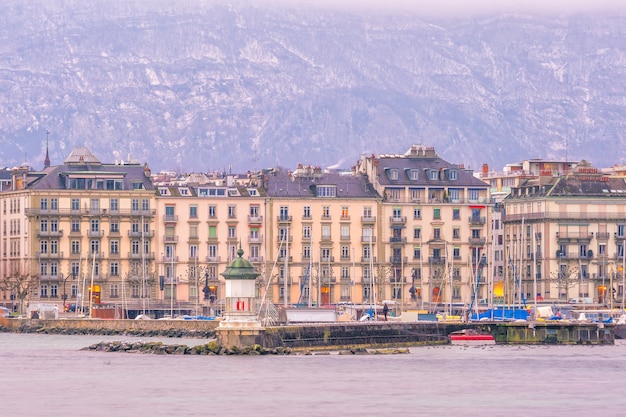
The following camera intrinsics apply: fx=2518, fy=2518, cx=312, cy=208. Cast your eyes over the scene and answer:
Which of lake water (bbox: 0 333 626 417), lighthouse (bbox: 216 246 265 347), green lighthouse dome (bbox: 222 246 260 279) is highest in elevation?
green lighthouse dome (bbox: 222 246 260 279)

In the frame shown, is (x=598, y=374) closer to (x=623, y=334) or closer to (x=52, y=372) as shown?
(x=52, y=372)

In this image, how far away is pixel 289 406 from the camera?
10725 cm

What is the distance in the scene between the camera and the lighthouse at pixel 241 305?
5212 inches

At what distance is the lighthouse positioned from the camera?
132 meters

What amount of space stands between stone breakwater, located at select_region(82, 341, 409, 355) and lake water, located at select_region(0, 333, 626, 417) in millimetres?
504

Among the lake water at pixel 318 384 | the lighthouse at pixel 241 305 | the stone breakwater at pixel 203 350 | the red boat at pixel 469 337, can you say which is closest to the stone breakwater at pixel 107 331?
the red boat at pixel 469 337

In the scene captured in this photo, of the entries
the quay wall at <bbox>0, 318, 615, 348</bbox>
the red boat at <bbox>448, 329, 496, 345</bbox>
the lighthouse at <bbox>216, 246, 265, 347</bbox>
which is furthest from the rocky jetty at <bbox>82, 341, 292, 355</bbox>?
the red boat at <bbox>448, 329, 496, 345</bbox>

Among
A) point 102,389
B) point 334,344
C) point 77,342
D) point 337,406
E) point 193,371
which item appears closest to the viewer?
point 337,406

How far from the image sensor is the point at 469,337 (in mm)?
163625

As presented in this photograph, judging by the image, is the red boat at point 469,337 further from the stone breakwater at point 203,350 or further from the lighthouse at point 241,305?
the lighthouse at point 241,305

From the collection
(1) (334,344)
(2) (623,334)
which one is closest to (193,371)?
(1) (334,344)

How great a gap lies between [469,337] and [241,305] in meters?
34.0

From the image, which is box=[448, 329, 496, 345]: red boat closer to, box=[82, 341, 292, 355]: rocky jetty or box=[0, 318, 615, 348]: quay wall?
box=[0, 318, 615, 348]: quay wall

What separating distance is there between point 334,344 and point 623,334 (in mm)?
39440
